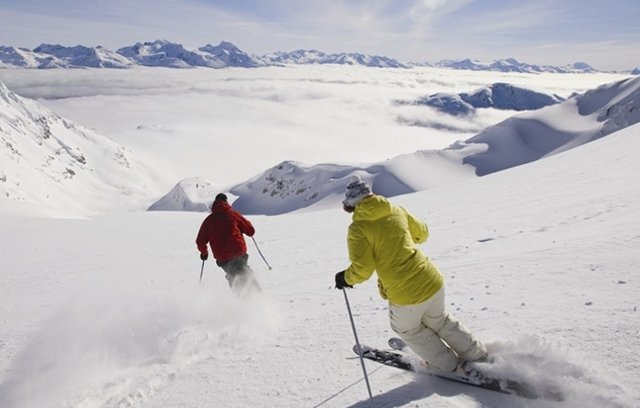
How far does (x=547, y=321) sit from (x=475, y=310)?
0.92 metres

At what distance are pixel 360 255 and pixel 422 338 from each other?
3.27 ft

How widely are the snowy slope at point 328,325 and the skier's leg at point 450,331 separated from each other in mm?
258

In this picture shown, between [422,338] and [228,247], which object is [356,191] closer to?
[422,338]

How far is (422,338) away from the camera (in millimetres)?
4234

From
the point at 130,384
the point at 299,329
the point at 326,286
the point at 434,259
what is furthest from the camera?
the point at 434,259

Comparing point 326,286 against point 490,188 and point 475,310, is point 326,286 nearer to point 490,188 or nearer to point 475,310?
point 475,310

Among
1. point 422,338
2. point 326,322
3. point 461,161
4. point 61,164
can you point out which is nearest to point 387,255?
point 422,338

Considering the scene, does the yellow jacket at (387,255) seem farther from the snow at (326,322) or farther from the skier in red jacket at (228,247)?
the skier in red jacket at (228,247)

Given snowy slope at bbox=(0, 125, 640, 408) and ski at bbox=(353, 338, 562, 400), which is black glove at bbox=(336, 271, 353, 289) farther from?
snowy slope at bbox=(0, 125, 640, 408)

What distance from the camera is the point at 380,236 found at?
4137 mm

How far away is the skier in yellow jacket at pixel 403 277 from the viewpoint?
4148mm

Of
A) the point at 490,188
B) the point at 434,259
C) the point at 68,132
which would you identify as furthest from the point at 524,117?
the point at 68,132

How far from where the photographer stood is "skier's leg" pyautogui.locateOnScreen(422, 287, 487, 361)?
13.9ft

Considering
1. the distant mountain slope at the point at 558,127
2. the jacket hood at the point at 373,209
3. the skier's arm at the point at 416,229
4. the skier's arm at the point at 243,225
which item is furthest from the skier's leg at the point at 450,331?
the distant mountain slope at the point at 558,127
